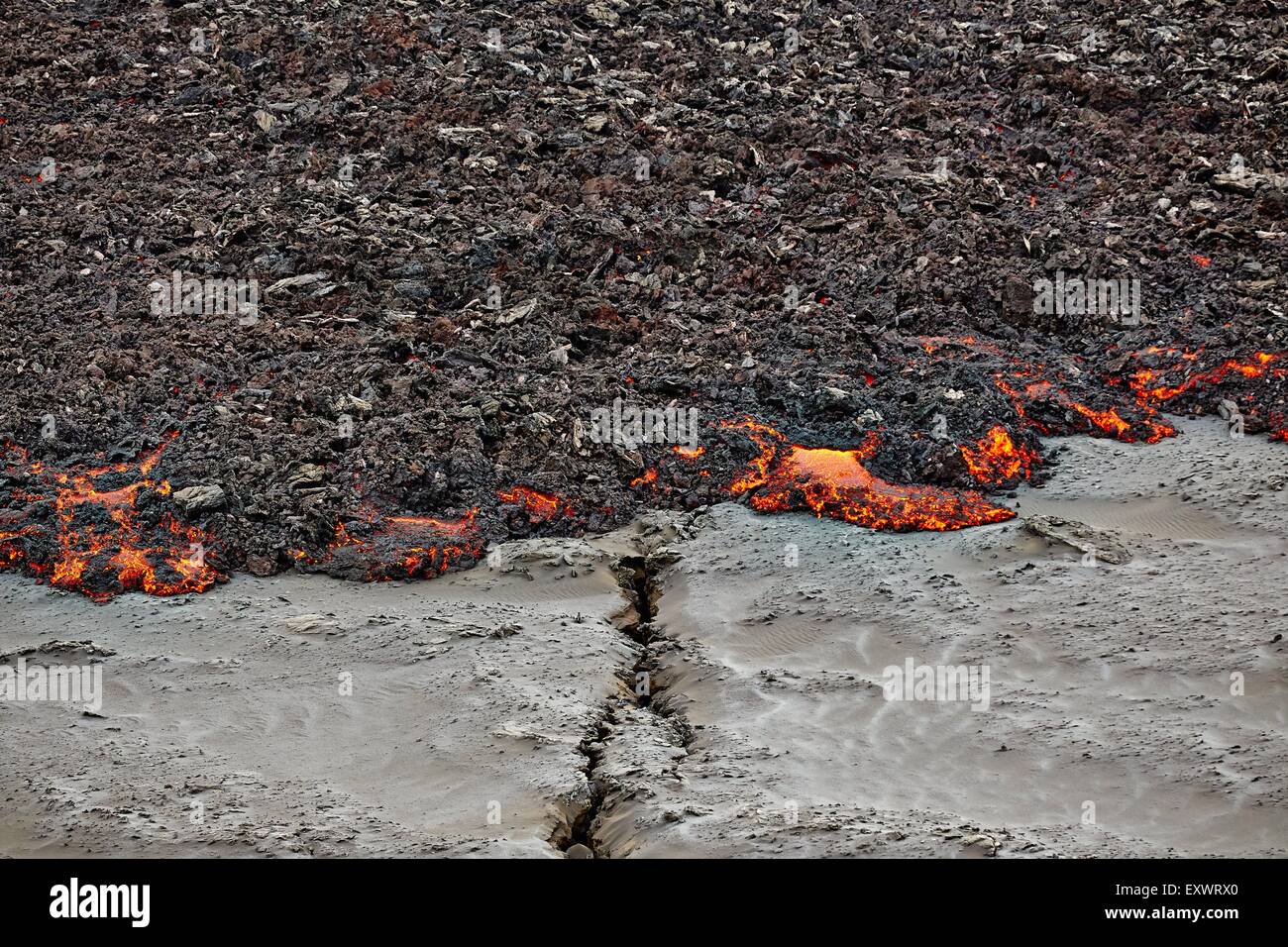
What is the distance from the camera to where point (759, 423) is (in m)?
8.99

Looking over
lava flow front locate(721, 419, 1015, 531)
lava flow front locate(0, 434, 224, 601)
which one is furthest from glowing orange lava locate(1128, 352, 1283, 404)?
lava flow front locate(0, 434, 224, 601)

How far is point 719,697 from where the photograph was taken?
248 inches

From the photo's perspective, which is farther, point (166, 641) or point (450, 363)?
point (450, 363)

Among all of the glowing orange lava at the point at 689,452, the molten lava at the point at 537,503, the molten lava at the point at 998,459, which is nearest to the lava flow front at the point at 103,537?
the molten lava at the point at 537,503

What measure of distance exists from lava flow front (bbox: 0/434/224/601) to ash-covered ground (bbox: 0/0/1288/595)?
0.03m

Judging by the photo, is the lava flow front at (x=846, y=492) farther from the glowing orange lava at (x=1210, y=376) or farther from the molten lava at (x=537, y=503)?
the glowing orange lava at (x=1210, y=376)

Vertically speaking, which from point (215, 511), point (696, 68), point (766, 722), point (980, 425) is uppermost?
point (696, 68)

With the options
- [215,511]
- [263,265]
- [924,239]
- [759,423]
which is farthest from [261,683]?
[924,239]

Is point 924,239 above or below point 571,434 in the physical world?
above

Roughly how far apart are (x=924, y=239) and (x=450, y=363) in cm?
430

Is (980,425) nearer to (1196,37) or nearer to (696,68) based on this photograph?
(696,68)

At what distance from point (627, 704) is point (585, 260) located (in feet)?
17.6

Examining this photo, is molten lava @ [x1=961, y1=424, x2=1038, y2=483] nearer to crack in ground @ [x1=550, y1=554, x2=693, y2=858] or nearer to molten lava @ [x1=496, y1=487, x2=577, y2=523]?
crack in ground @ [x1=550, y1=554, x2=693, y2=858]

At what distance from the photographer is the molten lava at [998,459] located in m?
8.44
